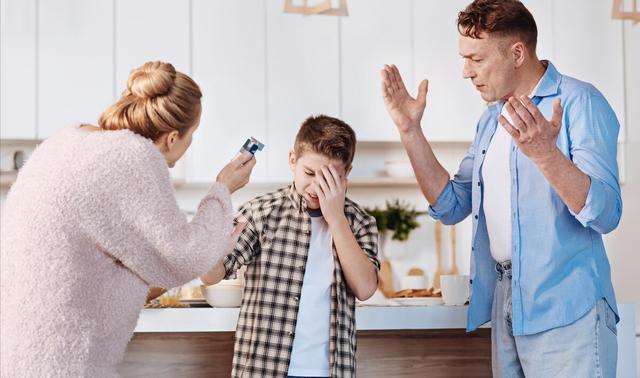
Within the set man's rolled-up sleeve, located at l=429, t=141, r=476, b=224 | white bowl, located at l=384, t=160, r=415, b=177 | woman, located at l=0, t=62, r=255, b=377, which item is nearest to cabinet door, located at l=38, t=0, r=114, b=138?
white bowl, located at l=384, t=160, r=415, b=177

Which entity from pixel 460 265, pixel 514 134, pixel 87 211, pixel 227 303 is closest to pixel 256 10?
pixel 460 265

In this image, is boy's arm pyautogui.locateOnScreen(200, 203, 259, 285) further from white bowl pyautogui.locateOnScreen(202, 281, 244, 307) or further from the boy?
white bowl pyautogui.locateOnScreen(202, 281, 244, 307)

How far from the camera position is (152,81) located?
1690mm

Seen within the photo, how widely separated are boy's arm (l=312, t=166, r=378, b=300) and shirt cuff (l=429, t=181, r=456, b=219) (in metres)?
0.33

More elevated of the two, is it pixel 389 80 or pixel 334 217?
pixel 389 80

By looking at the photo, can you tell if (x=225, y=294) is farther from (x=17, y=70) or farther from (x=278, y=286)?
(x=17, y=70)

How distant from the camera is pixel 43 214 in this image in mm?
1494

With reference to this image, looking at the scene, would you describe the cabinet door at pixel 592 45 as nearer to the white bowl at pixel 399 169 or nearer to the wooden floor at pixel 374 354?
the white bowl at pixel 399 169

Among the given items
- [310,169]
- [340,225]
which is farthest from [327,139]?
[340,225]

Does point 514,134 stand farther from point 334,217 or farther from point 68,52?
point 68,52

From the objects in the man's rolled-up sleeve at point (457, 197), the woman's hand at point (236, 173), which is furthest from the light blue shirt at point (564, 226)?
the woman's hand at point (236, 173)

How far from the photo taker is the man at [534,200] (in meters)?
1.92

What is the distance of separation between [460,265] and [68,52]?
6.97 feet

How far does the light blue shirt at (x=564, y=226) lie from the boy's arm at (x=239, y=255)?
620mm
